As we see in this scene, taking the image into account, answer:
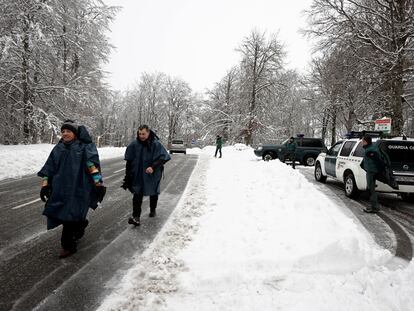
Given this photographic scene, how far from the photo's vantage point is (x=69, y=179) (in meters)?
3.82

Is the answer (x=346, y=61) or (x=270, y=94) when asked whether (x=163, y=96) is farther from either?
(x=346, y=61)

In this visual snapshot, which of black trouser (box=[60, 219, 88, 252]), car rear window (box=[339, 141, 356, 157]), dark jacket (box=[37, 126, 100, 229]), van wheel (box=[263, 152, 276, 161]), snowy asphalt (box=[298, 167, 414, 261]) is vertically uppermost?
car rear window (box=[339, 141, 356, 157])

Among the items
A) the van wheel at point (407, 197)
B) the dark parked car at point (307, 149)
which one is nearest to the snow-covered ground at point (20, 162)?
the van wheel at point (407, 197)

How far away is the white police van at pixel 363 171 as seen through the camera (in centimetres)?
777

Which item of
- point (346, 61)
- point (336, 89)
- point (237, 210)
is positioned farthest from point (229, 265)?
point (336, 89)

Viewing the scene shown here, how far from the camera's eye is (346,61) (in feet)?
52.5

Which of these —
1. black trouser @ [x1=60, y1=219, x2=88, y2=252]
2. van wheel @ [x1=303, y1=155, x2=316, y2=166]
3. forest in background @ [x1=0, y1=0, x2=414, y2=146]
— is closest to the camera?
black trouser @ [x1=60, y1=219, x2=88, y2=252]

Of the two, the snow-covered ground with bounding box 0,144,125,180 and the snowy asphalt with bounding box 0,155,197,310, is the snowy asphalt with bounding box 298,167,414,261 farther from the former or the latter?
the snow-covered ground with bounding box 0,144,125,180

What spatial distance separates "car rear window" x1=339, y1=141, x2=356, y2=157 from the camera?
923 centimetres

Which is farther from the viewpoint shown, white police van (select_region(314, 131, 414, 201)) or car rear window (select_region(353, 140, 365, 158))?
car rear window (select_region(353, 140, 365, 158))

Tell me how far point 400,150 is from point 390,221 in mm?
2713

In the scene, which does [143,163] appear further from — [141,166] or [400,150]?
[400,150]

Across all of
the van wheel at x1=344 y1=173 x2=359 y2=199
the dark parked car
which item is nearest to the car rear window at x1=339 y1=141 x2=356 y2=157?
the van wheel at x1=344 y1=173 x2=359 y2=199

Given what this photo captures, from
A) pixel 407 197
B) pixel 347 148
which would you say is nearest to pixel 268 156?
pixel 347 148
